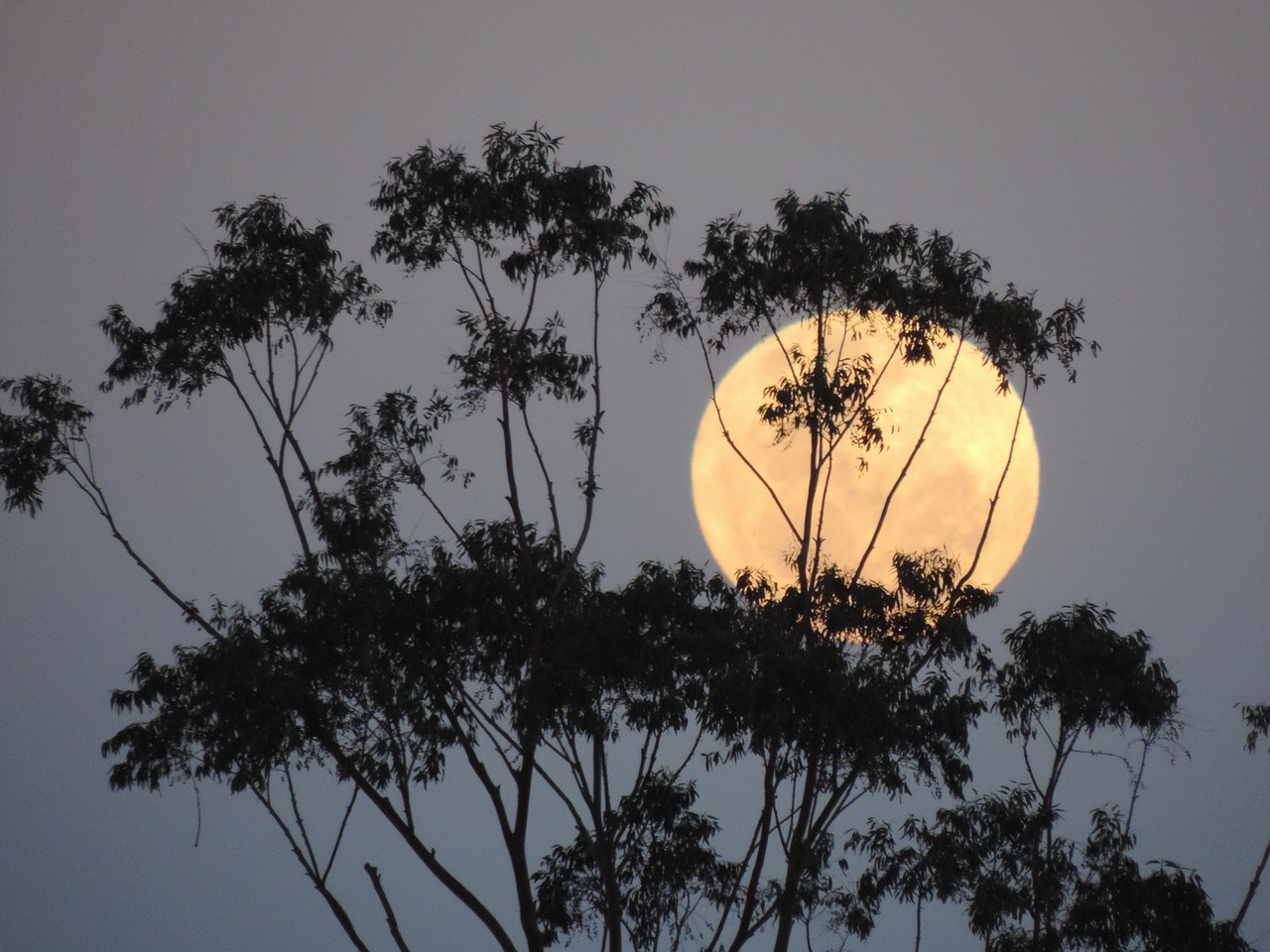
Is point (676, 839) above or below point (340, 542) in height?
below

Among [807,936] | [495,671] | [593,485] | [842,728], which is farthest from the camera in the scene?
[807,936]

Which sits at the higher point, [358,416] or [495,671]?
[358,416]

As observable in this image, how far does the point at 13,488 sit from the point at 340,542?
18.4ft

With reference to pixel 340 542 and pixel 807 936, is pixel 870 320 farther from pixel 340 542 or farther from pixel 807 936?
pixel 807 936

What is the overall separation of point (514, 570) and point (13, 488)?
8.20m

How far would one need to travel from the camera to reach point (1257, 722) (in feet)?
82.9

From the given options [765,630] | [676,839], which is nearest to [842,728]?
[765,630]

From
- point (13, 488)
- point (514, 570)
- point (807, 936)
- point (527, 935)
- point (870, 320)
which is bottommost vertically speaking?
point (527, 935)

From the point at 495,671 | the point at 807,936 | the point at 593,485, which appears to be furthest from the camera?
the point at 807,936

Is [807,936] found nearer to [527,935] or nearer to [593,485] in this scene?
[527,935]

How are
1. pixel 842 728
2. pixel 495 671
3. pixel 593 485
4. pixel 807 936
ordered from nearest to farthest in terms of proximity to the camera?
pixel 842 728 → pixel 495 671 → pixel 593 485 → pixel 807 936

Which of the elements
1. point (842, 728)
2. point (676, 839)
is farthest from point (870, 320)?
point (676, 839)

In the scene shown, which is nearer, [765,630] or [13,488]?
[765,630]

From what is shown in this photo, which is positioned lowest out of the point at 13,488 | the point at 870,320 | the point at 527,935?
the point at 527,935
